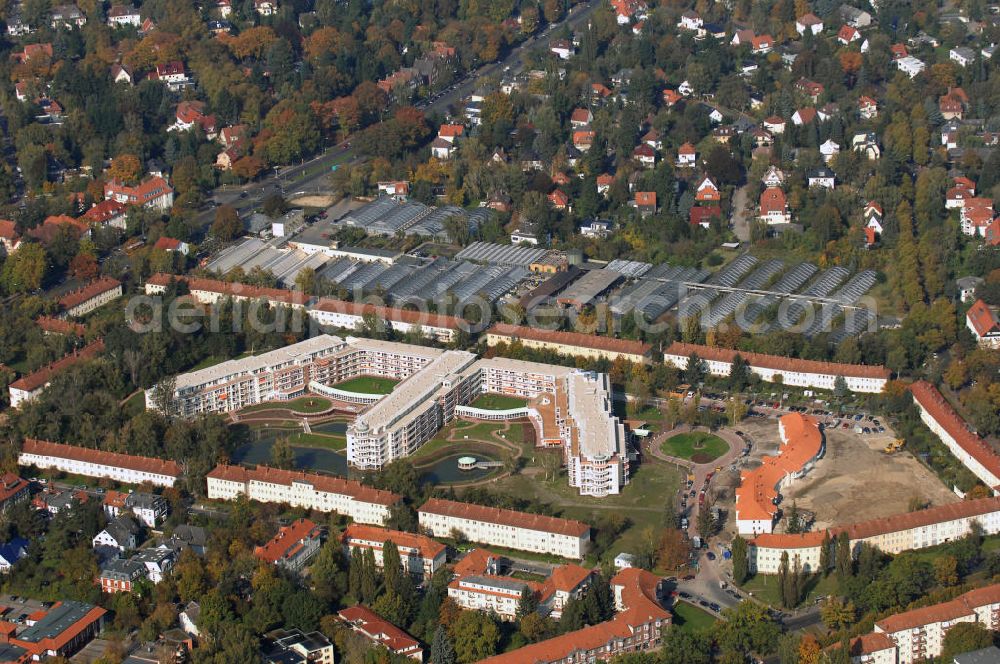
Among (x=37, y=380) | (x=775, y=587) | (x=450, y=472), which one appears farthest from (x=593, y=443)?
(x=37, y=380)

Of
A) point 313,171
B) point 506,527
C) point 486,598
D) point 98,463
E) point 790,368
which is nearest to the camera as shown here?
point 486,598

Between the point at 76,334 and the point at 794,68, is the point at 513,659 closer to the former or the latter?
the point at 76,334

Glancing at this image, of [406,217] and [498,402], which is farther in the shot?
[406,217]

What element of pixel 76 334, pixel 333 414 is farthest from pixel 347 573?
pixel 76 334

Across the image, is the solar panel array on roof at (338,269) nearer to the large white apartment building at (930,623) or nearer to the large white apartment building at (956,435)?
the large white apartment building at (956,435)

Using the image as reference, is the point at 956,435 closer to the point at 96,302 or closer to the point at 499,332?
the point at 499,332
